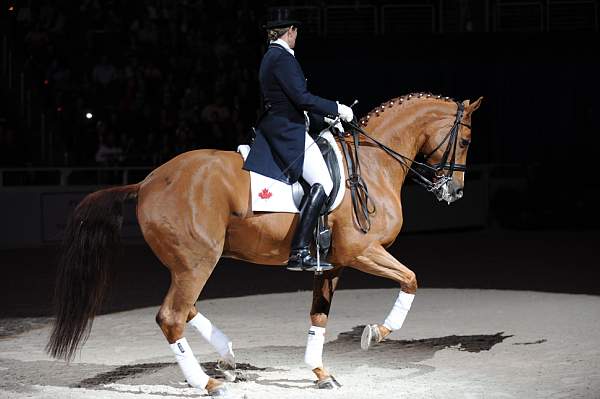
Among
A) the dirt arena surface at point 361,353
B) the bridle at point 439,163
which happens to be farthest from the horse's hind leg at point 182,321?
the bridle at point 439,163

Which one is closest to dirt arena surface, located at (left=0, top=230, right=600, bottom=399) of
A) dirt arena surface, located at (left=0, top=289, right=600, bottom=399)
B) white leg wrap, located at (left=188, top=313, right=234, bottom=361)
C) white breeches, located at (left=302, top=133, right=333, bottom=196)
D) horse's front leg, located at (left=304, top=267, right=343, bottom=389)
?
dirt arena surface, located at (left=0, top=289, right=600, bottom=399)

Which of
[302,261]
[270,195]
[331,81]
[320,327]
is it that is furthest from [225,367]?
[331,81]

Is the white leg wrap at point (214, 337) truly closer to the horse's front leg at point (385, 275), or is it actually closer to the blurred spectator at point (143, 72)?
the horse's front leg at point (385, 275)

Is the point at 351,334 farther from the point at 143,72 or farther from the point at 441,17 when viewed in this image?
the point at 441,17

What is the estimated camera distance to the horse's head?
26.9 feet

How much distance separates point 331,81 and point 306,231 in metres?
14.2

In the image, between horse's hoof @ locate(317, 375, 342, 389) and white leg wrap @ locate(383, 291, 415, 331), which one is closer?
horse's hoof @ locate(317, 375, 342, 389)

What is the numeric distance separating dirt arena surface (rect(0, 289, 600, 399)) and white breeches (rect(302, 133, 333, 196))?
1.47 meters

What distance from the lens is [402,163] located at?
8.09m

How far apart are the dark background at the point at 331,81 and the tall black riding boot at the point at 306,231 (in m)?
8.85

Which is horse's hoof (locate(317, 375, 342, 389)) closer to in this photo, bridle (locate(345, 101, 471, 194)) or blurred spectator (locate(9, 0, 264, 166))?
bridle (locate(345, 101, 471, 194))

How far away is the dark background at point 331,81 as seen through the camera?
18.3 m

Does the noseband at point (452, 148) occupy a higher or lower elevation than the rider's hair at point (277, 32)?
lower

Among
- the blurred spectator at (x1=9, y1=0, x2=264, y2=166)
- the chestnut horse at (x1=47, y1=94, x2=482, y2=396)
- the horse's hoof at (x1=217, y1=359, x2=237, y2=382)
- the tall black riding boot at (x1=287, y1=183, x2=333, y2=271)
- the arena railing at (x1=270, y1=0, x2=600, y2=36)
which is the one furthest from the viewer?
the arena railing at (x1=270, y1=0, x2=600, y2=36)
